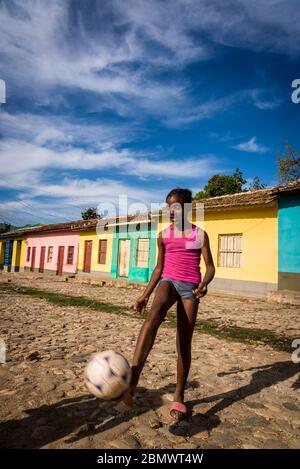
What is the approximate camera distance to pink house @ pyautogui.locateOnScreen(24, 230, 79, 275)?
79.0ft

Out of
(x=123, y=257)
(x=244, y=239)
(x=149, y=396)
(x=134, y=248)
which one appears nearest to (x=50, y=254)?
(x=123, y=257)

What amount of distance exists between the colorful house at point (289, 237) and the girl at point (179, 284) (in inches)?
387

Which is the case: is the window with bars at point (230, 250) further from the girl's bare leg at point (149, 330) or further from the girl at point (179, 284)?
the girl's bare leg at point (149, 330)

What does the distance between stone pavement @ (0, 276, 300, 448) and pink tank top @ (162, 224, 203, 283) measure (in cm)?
119

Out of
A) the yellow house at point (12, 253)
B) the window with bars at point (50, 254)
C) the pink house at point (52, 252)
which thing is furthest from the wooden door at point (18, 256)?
the window with bars at point (50, 254)

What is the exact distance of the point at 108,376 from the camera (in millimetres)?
2316

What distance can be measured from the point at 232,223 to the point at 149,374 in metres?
10.9

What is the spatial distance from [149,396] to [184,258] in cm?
141

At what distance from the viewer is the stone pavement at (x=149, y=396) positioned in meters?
2.38

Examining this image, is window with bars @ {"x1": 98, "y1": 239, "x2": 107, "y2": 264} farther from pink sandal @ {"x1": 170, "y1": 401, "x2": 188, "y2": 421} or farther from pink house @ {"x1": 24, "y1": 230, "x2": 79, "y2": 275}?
pink sandal @ {"x1": 170, "y1": 401, "x2": 188, "y2": 421}

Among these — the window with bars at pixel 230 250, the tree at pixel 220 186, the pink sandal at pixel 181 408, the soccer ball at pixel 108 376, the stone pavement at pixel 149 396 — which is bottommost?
the stone pavement at pixel 149 396

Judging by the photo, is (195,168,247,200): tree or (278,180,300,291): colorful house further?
(195,168,247,200): tree

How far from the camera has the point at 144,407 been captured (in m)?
2.90

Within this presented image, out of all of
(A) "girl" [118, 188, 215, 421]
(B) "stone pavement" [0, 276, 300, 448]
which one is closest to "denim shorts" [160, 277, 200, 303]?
(A) "girl" [118, 188, 215, 421]
